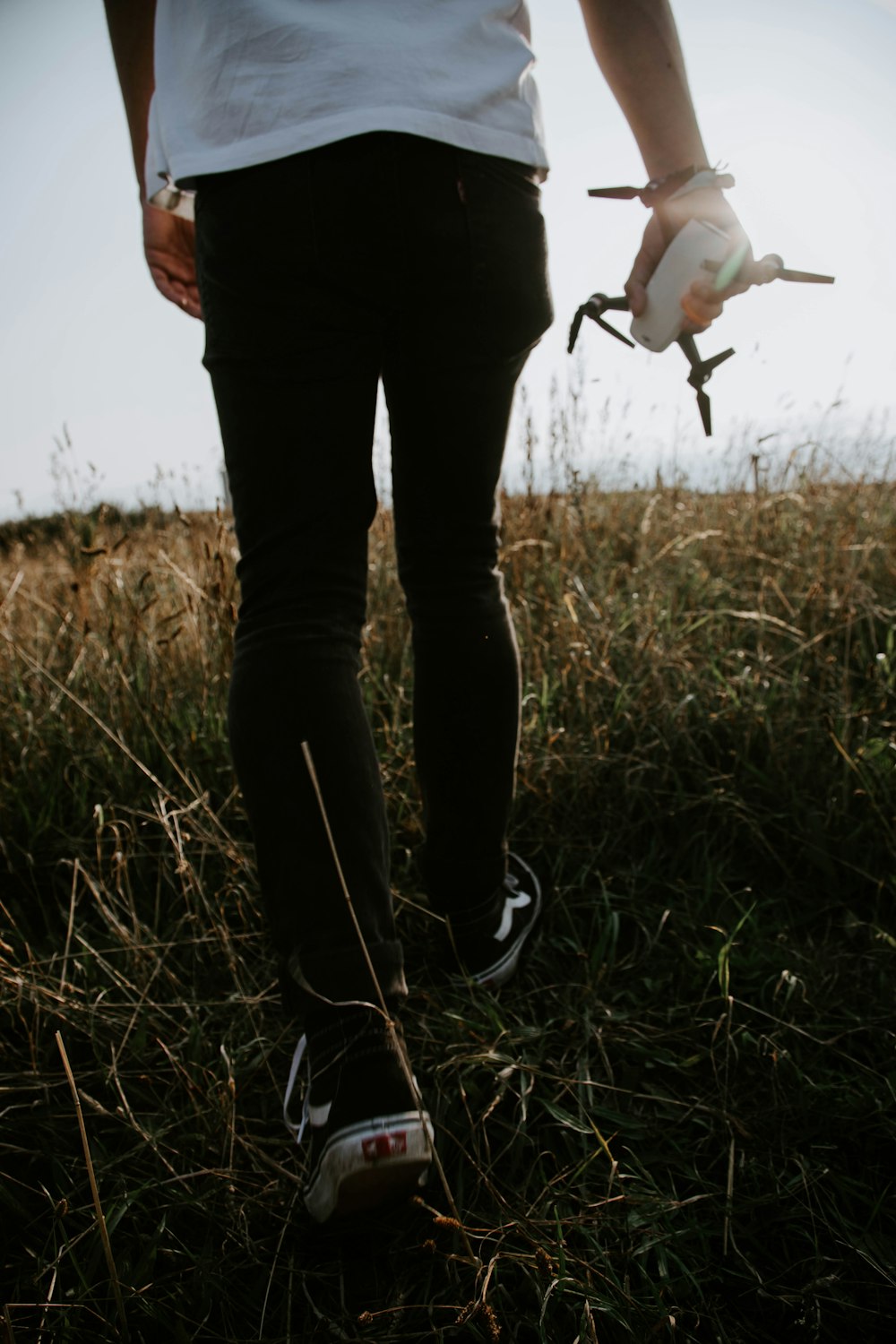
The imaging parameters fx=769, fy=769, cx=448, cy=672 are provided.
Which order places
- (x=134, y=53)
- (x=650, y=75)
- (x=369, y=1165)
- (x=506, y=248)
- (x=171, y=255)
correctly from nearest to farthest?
(x=369, y=1165), (x=506, y=248), (x=650, y=75), (x=134, y=53), (x=171, y=255)

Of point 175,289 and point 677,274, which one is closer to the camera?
point 677,274

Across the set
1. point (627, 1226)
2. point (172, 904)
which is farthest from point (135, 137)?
point (627, 1226)

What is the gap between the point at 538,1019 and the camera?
3.77 ft

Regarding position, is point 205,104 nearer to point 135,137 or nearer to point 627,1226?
point 135,137

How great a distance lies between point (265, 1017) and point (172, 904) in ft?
1.04

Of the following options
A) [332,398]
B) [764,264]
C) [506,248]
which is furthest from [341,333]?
[764,264]

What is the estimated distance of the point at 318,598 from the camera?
85 cm

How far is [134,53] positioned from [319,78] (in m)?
0.59

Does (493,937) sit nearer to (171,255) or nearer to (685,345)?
(685,345)

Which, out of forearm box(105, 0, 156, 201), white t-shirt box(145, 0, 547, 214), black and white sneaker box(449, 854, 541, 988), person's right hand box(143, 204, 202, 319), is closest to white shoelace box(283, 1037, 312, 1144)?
black and white sneaker box(449, 854, 541, 988)

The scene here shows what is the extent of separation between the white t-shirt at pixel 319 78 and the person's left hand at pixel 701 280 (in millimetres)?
233

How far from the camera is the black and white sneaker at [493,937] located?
3.80 feet

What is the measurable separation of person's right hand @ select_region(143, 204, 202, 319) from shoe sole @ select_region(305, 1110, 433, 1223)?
1.19m

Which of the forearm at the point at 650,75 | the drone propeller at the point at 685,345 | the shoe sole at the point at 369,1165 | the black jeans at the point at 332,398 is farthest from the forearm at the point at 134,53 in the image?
the shoe sole at the point at 369,1165
